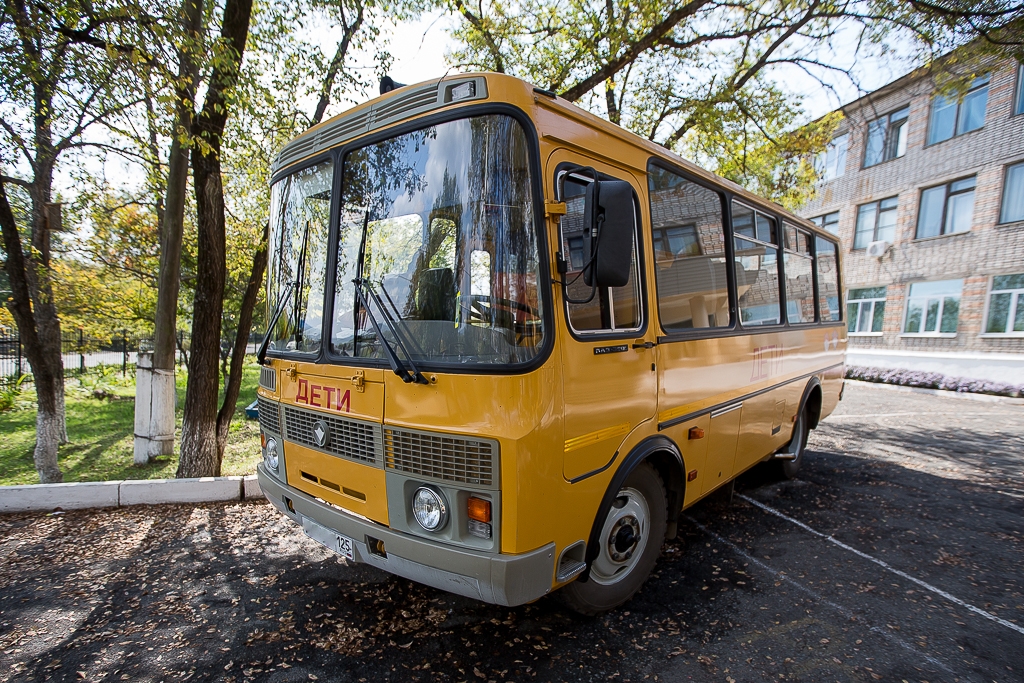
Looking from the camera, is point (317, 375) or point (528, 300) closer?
point (528, 300)

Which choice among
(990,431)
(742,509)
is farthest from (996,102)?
(742,509)

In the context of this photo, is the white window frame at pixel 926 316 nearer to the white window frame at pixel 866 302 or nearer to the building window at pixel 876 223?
the white window frame at pixel 866 302

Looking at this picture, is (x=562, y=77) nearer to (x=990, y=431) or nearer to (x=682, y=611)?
(x=682, y=611)

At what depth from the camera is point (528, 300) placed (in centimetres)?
256

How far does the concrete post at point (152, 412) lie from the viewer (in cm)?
753

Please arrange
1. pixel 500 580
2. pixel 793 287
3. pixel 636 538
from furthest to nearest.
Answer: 1. pixel 793 287
2. pixel 636 538
3. pixel 500 580

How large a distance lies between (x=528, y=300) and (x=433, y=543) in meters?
1.28

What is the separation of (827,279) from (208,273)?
25.6 feet

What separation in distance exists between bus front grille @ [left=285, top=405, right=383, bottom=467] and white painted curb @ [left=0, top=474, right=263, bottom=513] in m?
2.42

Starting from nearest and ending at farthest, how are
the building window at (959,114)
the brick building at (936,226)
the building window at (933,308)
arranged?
1. the brick building at (936,226)
2. the building window at (959,114)
3. the building window at (933,308)

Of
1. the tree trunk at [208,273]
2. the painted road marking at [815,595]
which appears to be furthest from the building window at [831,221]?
the tree trunk at [208,273]

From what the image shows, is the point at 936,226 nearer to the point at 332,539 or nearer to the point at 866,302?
the point at 866,302

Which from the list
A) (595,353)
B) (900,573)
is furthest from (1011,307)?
(595,353)

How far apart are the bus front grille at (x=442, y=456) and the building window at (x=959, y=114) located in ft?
64.4
